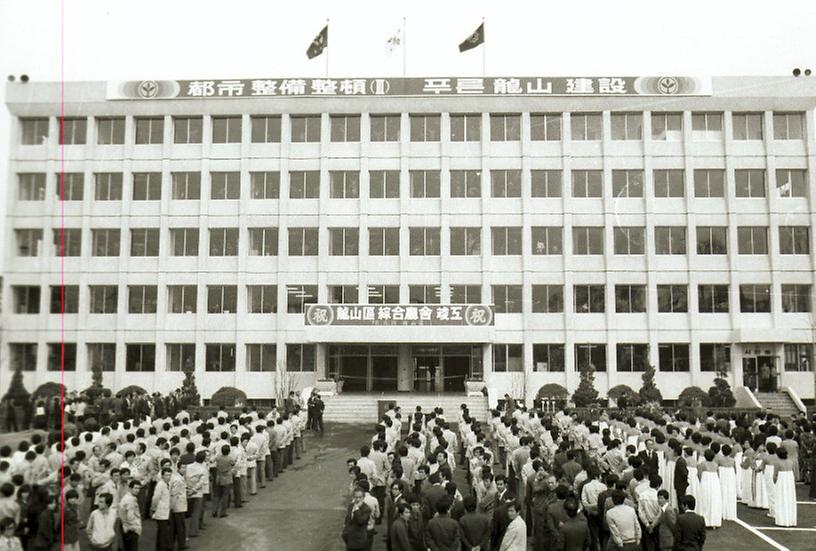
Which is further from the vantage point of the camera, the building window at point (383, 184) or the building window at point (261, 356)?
the building window at point (383, 184)

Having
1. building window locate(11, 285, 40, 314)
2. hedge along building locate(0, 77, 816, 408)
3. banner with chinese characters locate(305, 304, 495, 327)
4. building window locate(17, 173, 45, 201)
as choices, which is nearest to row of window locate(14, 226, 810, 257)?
hedge along building locate(0, 77, 816, 408)

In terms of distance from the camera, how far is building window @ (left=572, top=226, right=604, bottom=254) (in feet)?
138

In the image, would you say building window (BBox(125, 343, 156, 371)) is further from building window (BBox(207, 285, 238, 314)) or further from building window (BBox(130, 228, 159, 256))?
building window (BBox(130, 228, 159, 256))

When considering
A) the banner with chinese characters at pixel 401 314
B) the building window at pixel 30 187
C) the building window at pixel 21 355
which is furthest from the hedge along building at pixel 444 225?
the building window at pixel 21 355

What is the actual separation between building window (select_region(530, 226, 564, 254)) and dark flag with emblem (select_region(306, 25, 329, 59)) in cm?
1565

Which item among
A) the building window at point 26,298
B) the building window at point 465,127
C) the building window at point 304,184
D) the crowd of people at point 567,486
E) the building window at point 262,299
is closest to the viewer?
the building window at point 26,298

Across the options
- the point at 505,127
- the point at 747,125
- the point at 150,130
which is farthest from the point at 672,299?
the point at 150,130

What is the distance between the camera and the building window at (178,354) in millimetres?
41781

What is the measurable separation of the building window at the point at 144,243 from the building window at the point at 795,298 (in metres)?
35.0

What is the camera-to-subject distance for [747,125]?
138 ft

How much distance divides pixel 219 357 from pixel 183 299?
154 inches

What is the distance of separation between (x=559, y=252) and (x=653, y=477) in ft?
103

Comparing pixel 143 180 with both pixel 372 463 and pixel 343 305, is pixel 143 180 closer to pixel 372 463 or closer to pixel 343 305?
pixel 343 305

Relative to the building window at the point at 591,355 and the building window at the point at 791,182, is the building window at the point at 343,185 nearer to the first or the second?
the building window at the point at 591,355
